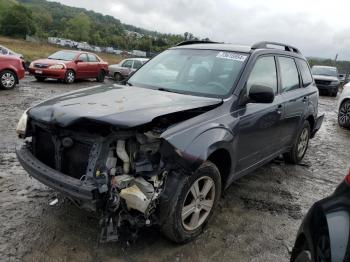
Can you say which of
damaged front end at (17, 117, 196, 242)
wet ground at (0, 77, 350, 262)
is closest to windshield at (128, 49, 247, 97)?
damaged front end at (17, 117, 196, 242)

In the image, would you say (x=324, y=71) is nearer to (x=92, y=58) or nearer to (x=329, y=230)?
(x=92, y=58)

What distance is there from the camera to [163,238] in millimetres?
3422

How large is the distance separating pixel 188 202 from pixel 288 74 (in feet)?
9.30

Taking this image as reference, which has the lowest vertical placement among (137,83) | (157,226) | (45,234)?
(45,234)

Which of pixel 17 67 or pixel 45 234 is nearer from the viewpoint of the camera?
pixel 45 234

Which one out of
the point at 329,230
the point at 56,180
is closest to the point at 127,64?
the point at 56,180

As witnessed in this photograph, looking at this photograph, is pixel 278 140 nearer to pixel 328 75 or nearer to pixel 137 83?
Result: pixel 137 83

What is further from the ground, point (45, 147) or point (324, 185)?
point (45, 147)

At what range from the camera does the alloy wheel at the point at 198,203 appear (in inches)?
129

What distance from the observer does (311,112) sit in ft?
19.3

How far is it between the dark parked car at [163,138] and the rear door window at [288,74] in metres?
0.41

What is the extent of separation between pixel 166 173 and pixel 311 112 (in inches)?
148

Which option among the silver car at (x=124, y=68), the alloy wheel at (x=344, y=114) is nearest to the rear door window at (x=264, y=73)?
the alloy wheel at (x=344, y=114)

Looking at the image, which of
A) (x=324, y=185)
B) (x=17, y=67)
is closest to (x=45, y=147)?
(x=324, y=185)
